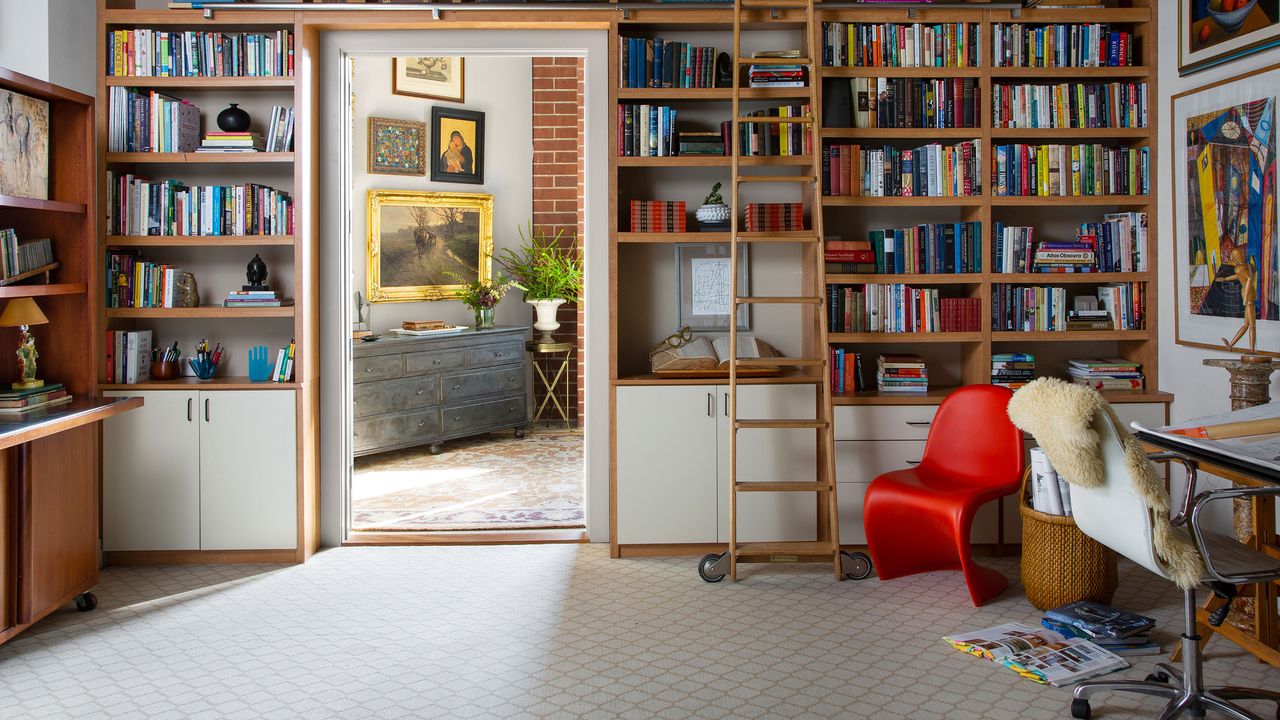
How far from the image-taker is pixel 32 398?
3.82 meters

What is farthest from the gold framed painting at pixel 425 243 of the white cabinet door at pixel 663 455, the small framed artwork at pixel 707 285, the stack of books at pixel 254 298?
the white cabinet door at pixel 663 455

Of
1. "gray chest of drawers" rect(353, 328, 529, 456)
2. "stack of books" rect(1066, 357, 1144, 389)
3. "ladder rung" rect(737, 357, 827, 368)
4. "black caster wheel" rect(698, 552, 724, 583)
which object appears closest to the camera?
"black caster wheel" rect(698, 552, 724, 583)

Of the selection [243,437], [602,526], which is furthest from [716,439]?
[243,437]

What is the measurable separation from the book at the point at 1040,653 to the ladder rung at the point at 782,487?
940mm

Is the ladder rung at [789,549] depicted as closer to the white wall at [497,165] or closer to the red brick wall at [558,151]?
the red brick wall at [558,151]

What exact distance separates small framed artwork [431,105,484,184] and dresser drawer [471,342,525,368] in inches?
54.7

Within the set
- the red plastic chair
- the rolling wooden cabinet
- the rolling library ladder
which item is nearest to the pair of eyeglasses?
the rolling library ladder

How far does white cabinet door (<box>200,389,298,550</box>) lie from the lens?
4.66 meters

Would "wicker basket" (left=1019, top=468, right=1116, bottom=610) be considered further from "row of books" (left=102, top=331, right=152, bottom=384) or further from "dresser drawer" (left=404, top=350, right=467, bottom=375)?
"dresser drawer" (left=404, top=350, right=467, bottom=375)

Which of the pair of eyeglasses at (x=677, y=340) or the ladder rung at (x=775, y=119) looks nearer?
the ladder rung at (x=775, y=119)

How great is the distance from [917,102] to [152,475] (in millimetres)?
3905

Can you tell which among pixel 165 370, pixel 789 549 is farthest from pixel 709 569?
pixel 165 370

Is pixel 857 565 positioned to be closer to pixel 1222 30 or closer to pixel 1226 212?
pixel 1226 212

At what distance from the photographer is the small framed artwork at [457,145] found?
784 centimetres
